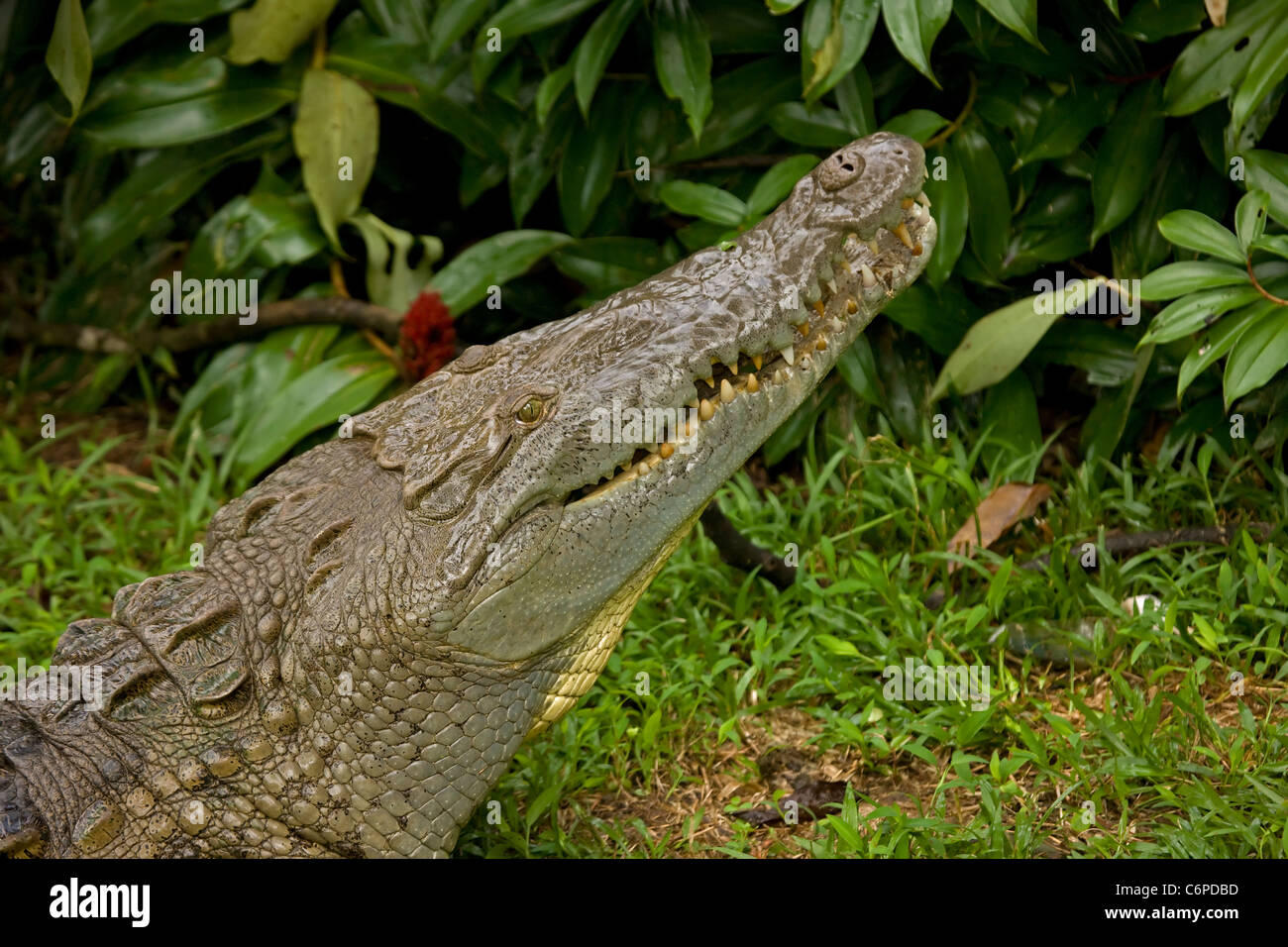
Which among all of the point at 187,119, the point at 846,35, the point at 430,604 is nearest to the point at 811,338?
the point at 430,604

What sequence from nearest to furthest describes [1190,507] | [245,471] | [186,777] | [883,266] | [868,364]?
[186,777] → [883,266] → [1190,507] → [868,364] → [245,471]

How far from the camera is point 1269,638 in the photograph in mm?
3221

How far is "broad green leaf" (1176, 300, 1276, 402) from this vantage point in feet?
10.9

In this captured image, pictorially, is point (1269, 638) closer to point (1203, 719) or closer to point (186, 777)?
point (1203, 719)

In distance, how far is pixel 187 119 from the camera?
472 centimetres

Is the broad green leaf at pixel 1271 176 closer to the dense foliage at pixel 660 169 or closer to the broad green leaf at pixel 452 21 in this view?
the dense foliage at pixel 660 169

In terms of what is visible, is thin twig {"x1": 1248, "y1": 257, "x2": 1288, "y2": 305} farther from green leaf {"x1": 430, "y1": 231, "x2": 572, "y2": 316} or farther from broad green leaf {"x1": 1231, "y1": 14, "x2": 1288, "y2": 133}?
green leaf {"x1": 430, "y1": 231, "x2": 572, "y2": 316}

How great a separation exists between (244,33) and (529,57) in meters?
1.02

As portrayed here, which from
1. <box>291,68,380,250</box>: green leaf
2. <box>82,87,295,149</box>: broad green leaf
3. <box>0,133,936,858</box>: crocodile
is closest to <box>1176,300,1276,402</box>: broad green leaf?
<box>0,133,936,858</box>: crocodile

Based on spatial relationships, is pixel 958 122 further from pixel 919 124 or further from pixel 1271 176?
pixel 1271 176

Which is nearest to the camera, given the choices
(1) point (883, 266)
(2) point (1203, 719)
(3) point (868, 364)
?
(1) point (883, 266)

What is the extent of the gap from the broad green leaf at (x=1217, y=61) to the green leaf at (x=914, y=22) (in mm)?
704

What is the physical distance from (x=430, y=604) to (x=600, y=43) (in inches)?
96.8

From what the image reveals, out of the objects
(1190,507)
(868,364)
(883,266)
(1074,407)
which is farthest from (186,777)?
(1074,407)
